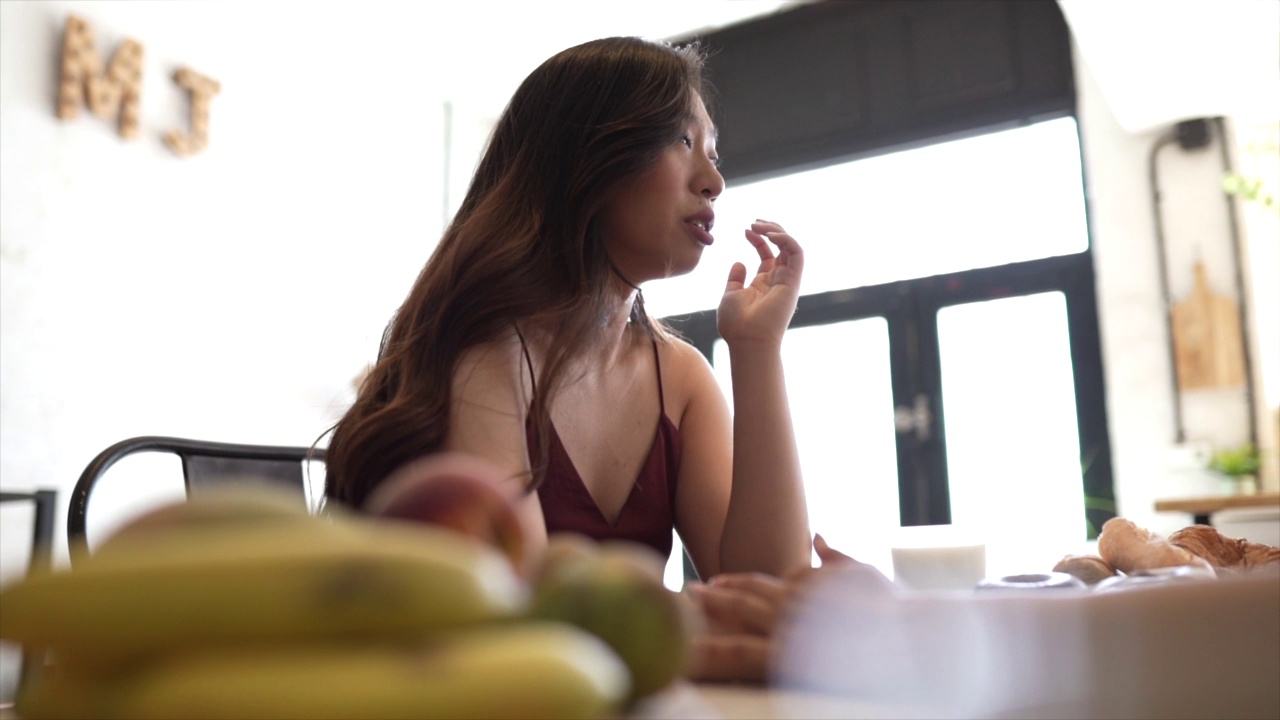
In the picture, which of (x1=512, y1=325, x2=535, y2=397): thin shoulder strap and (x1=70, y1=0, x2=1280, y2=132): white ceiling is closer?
(x1=512, y1=325, x2=535, y2=397): thin shoulder strap

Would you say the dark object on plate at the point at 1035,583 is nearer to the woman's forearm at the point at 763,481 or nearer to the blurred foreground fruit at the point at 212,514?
the blurred foreground fruit at the point at 212,514

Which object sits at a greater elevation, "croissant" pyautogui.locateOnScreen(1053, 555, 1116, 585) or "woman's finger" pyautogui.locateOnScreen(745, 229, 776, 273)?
"woman's finger" pyautogui.locateOnScreen(745, 229, 776, 273)

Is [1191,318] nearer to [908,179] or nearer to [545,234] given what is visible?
[908,179]

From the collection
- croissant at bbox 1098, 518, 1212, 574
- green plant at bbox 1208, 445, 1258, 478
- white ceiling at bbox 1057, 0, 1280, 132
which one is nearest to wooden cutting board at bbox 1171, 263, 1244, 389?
green plant at bbox 1208, 445, 1258, 478

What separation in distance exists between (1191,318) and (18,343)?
13.0 ft

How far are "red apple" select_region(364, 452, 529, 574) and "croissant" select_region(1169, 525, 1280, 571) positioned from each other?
749 mm

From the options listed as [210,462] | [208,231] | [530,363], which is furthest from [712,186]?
[208,231]

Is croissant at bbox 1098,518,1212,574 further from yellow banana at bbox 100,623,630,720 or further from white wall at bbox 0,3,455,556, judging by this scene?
white wall at bbox 0,3,455,556

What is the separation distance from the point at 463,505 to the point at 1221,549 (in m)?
0.86

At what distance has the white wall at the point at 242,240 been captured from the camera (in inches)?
129

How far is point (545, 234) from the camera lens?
114 centimetres

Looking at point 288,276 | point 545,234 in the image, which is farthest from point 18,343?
point 545,234

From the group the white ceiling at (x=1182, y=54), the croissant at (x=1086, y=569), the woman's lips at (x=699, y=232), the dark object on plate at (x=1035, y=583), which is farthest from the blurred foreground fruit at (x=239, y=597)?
the white ceiling at (x=1182, y=54)

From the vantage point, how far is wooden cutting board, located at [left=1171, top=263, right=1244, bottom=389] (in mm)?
3502
